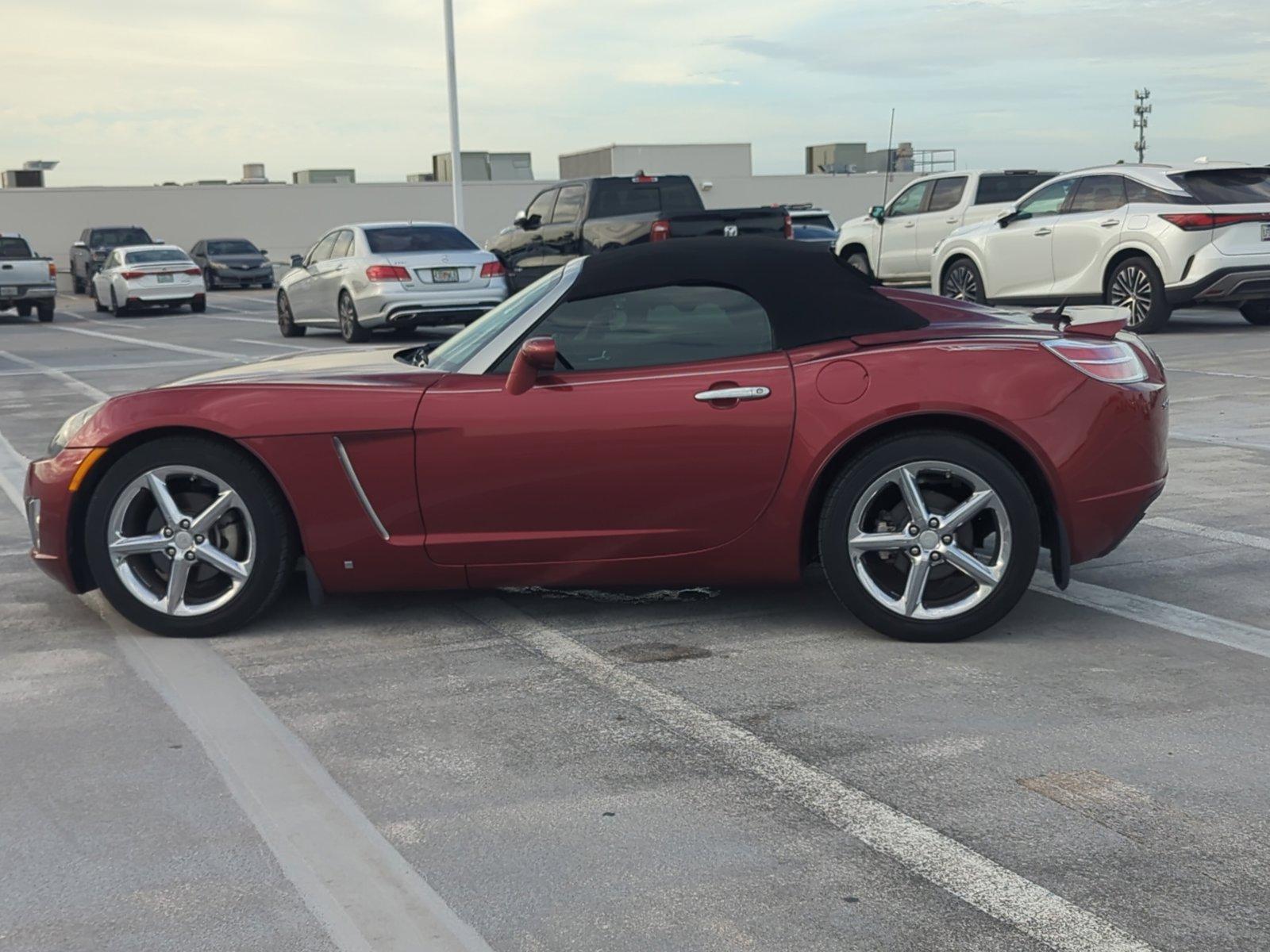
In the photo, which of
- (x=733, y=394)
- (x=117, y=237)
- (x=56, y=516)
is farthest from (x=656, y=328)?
(x=117, y=237)

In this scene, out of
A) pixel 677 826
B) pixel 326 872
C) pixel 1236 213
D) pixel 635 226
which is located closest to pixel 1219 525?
pixel 677 826

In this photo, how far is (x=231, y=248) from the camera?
143 feet

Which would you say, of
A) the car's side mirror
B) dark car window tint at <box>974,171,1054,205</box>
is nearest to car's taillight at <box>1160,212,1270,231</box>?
dark car window tint at <box>974,171,1054,205</box>

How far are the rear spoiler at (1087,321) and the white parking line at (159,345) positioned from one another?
34.7ft

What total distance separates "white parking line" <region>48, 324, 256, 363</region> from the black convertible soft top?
1024 centimetres

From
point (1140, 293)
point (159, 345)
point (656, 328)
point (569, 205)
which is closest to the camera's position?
point (656, 328)

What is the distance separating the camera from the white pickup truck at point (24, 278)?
91.9ft

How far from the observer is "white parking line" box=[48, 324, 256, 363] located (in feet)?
59.1

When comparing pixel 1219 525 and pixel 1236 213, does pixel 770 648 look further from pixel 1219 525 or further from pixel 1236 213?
pixel 1236 213

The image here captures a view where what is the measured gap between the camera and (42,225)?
52531 mm

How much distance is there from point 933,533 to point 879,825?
1648mm

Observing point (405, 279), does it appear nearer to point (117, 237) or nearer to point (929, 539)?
point (929, 539)

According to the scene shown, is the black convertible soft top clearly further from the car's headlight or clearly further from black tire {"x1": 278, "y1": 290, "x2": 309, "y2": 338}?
black tire {"x1": 278, "y1": 290, "x2": 309, "y2": 338}

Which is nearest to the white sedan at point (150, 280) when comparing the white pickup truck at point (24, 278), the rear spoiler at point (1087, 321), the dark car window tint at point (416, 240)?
the white pickup truck at point (24, 278)
